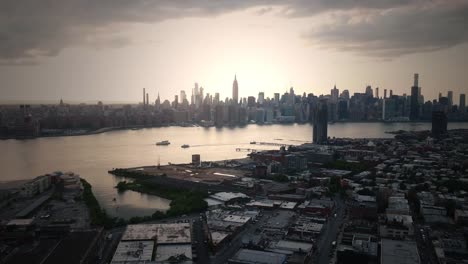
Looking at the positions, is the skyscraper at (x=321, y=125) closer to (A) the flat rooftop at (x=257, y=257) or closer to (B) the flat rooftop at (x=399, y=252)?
(B) the flat rooftop at (x=399, y=252)

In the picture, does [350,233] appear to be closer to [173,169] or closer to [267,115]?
[173,169]

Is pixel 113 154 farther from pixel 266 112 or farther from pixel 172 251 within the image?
pixel 266 112

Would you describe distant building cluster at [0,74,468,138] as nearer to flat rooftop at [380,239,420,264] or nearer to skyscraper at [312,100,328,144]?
skyscraper at [312,100,328,144]

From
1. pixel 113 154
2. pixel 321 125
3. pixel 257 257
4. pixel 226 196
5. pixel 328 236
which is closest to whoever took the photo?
pixel 257 257

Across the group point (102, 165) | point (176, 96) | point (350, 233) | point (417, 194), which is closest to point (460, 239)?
point (350, 233)

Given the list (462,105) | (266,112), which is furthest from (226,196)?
(462,105)

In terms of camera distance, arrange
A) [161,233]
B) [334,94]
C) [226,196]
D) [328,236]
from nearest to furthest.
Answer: [161,233] → [328,236] → [226,196] → [334,94]

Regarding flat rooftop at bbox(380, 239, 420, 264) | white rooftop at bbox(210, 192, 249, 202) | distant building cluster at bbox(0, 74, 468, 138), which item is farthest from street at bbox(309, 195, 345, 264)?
distant building cluster at bbox(0, 74, 468, 138)

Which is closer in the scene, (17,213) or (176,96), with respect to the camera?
(17,213)
